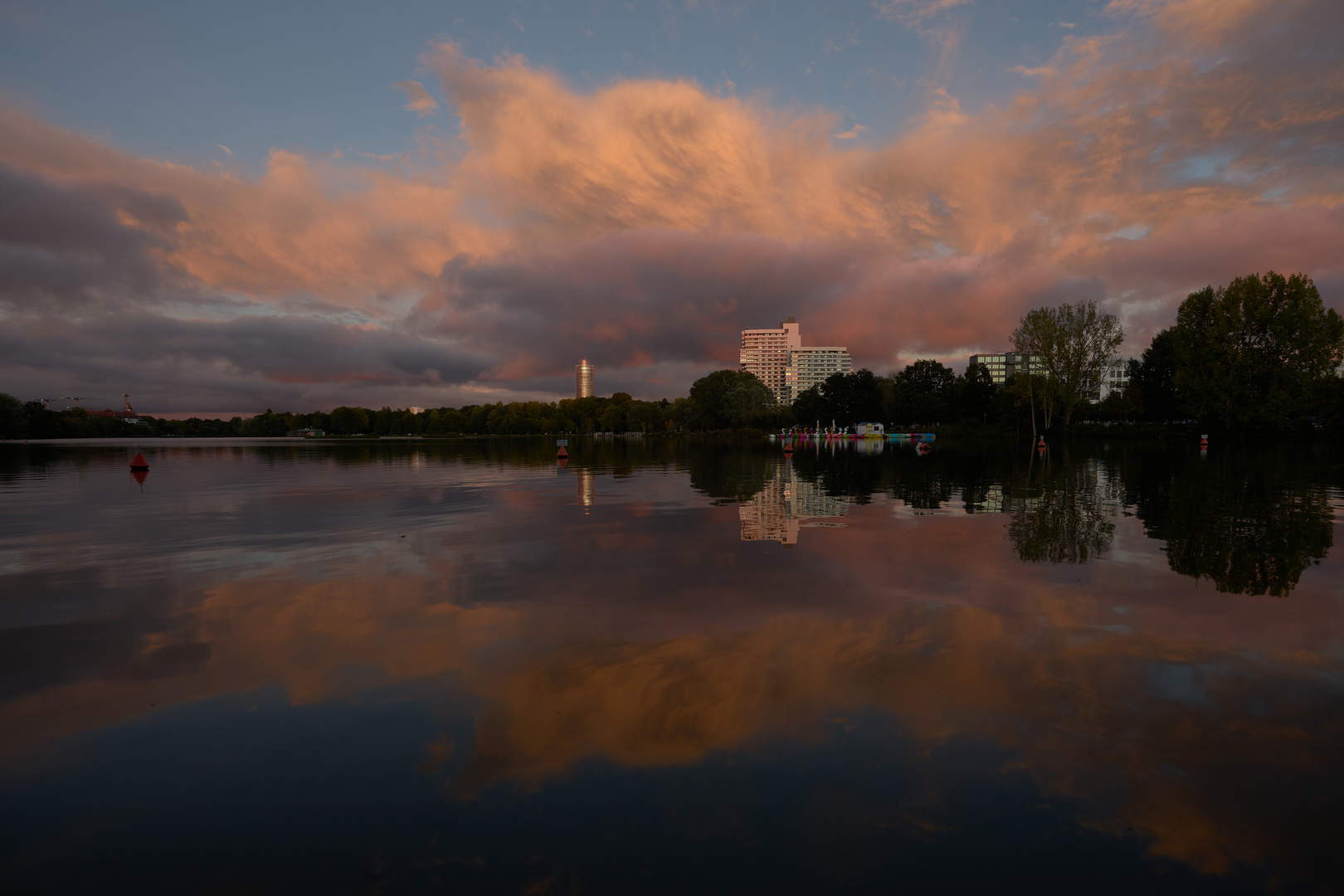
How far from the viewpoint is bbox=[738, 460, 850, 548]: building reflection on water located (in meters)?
13.4

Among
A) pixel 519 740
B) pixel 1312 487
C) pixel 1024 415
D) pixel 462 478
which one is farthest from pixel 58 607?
pixel 1024 415

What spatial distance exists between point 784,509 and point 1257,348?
83.4 m

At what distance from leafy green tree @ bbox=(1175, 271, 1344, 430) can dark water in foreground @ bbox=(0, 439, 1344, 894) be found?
7902cm

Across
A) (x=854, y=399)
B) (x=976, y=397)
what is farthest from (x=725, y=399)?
(x=976, y=397)

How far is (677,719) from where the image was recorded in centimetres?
507

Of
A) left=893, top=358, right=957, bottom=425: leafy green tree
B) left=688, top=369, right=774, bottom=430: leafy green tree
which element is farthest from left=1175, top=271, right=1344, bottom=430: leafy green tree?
left=688, top=369, right=774, bottom=430: leafy green tree

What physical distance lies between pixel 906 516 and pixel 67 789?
15.5 m

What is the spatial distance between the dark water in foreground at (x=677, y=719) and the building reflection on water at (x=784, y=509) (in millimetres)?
1395

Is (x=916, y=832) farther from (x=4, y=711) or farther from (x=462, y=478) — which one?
(x=462, y=478)

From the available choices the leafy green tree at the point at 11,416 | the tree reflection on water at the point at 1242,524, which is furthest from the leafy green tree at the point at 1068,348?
the leafy green tree at the point at 11,416

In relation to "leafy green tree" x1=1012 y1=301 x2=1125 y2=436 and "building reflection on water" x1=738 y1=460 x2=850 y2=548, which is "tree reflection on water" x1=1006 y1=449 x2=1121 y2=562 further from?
"leafy green tree" x1=1012 y1=301 x2=1125 y2=436

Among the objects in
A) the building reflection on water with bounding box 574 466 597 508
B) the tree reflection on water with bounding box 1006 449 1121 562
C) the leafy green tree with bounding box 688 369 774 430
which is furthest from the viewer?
the leafy green tree with bounding box 688 369 774 430

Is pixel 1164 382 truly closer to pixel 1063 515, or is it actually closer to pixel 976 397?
pixel 976 397

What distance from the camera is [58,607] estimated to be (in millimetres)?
8383
